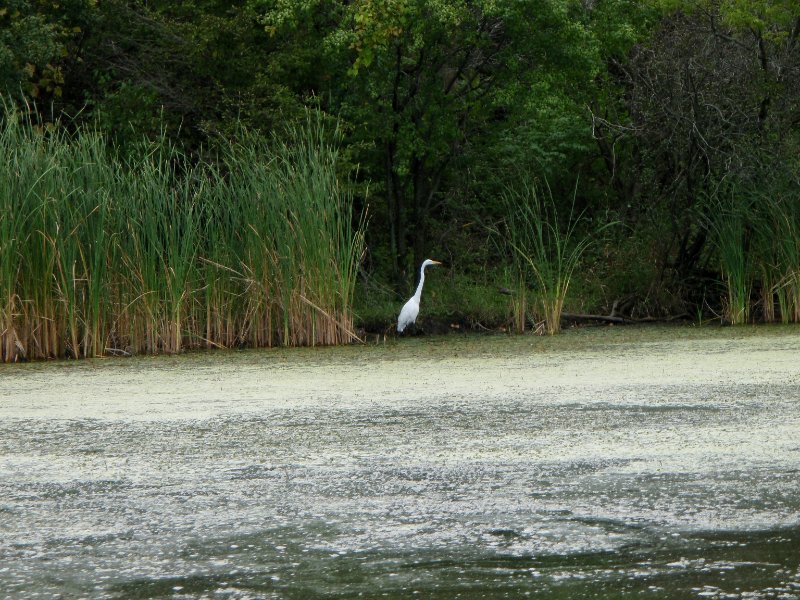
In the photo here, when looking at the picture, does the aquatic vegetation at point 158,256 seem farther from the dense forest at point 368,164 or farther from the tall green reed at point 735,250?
the tall green reed at point 735,250

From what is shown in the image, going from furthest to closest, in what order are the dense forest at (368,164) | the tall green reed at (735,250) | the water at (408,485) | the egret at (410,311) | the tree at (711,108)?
1. the tree at (711,108)
2. the tall green reed at (735,250)
3. the egret at (410,311)
4. the dense forest at (368,164)
5. the water at (408,485)

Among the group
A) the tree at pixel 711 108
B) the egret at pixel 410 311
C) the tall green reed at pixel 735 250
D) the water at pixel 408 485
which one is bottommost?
the water at pixel 408 485

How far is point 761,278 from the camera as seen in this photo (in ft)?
31.7

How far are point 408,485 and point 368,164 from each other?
8.34 metres

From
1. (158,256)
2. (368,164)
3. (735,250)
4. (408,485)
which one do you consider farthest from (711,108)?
(408,485)

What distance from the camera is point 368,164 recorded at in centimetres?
1160

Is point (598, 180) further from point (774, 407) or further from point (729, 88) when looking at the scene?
point (774, 407)

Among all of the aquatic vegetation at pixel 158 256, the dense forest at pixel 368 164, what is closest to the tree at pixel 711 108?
the dense forest at pixel 368 164

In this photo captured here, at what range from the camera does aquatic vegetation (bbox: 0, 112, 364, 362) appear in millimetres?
7605

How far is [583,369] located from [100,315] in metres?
3.17

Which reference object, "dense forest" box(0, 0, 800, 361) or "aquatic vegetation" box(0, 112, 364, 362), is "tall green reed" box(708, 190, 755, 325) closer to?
"dense forest" box(0, 0, 800, 361)

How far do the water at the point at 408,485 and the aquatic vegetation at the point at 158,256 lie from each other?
1.49m

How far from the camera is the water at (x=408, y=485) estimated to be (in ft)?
8.41

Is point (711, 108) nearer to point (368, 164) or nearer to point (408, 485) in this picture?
point (368, 164)
